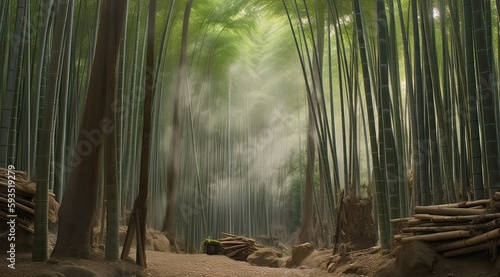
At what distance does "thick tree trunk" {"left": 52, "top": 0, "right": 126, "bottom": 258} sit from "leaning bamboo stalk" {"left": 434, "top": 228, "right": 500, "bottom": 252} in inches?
99.5

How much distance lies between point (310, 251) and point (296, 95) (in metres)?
8.66

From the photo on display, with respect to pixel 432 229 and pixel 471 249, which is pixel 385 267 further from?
pixel 471 249

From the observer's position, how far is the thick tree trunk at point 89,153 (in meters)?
3.56

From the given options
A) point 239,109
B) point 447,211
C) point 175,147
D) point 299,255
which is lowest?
point 299,255

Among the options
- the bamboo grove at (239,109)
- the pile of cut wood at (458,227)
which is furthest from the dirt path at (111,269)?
the pile of cut wood at (458,227)

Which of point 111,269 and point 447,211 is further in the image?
point 111,269

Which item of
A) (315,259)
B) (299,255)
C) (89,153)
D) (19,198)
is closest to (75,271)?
(19,198)

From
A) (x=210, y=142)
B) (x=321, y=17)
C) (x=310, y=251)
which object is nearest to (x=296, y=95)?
(x=210, y=142)

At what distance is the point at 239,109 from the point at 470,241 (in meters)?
12.4

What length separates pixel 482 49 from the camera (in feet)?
10.6

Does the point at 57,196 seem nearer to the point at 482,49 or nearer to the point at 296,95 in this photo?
the point at 482,49

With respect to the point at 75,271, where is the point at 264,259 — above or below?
below

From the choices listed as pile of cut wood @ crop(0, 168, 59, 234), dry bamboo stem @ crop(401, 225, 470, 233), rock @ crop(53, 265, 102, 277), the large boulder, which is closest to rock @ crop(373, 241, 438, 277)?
dry bamboo stem @ crop(401, 225, 470, 233)

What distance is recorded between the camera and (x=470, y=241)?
10.3ft
